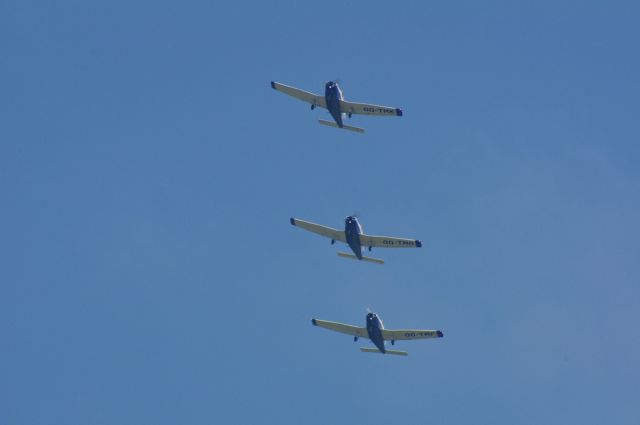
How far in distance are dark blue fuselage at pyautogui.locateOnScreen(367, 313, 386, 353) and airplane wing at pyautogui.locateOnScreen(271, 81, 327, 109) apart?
1722cm

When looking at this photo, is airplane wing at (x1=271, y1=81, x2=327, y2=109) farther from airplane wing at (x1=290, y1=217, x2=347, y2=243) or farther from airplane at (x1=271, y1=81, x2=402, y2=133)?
airplane wing at (x1=290, y1=217, x2=347, y2=243)

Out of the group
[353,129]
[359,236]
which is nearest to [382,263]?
[359,236]

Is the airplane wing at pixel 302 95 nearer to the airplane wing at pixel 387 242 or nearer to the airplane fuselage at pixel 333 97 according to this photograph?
the airplane fuselage at pixel 333 97

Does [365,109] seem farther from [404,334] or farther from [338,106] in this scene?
[404,334]

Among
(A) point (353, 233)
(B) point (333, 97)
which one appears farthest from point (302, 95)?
(A) point (353, 233)

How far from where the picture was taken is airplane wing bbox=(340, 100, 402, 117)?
11319 cm

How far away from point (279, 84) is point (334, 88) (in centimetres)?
532

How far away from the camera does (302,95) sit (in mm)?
115312

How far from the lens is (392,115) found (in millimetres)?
113812

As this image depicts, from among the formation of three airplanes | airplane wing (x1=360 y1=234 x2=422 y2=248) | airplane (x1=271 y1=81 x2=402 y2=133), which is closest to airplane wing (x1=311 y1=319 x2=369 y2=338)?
the formation of three airplanes

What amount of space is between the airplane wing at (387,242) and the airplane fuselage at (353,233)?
423mm

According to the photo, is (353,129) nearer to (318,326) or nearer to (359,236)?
(359,236)

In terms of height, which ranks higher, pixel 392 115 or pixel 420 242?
pixel 392 115

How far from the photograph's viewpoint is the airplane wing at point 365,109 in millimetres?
113188
